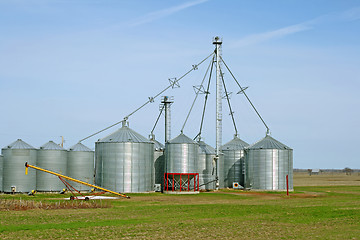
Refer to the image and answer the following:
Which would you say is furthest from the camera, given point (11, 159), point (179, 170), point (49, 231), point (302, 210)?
point (179, 170)

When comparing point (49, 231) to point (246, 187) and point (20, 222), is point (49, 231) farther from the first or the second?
point (246, 187)

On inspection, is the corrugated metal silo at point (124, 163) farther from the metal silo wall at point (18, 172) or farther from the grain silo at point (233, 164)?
the grain silo at point (233, 164)

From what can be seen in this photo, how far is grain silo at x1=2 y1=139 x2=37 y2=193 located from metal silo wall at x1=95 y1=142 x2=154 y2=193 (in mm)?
10436

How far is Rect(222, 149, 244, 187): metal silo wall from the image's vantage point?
9675 cm

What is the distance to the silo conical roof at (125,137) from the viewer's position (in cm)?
7938

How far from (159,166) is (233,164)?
664 inches

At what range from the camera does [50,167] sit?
77.2 meters

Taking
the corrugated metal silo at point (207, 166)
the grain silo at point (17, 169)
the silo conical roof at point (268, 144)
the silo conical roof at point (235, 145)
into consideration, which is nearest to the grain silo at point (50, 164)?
the grain silo at point (17, 169)

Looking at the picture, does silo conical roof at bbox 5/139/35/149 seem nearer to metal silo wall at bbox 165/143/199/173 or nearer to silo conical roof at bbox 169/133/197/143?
metal silo wall at bbox 165/143/199/173

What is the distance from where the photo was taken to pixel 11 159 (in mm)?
75312

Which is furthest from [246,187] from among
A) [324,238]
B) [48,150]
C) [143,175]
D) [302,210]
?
[324,238]

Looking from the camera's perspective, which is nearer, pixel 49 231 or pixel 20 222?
pixel 49 231

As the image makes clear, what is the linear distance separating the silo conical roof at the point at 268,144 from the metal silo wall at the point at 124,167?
21.6 meters

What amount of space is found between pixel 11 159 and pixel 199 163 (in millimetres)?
32915
